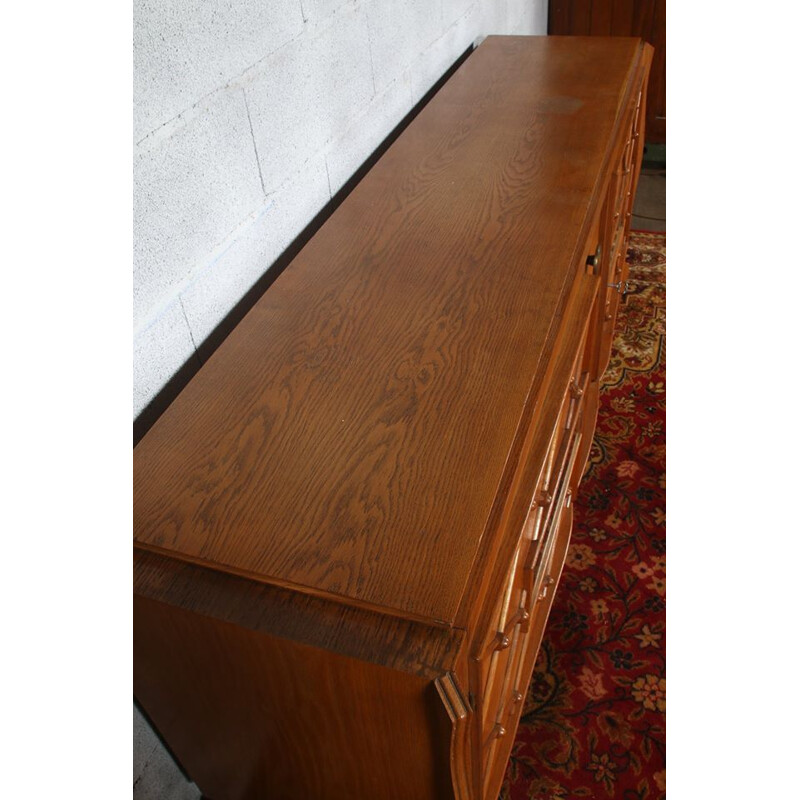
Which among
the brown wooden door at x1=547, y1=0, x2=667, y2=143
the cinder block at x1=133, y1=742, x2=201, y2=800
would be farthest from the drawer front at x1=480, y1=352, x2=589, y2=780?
the brown wooden door at x1=547, y1=0, x2=667, y2=143

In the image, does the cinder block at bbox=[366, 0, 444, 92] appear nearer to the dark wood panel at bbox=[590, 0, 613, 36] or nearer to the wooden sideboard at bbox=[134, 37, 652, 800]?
the wooden sideboard at bbox=[134, 37, 652, 800]

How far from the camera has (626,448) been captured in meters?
2.01

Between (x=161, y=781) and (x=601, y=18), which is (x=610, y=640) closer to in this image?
(x=161, y=781)

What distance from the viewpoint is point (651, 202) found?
10.5 ft

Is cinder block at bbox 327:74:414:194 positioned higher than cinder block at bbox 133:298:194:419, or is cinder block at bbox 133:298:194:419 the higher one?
cinder block at bbox 327:74:414:194

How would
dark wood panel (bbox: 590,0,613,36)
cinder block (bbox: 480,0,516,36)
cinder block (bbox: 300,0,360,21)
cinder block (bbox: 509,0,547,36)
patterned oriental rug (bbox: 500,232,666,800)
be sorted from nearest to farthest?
cinder block (bbox: 300,0,360,21) → patterned oriental rug (bbox: 500,232,666,800) → cinder block (bbox: 480,0,516,36) → cinder block (bbox: 509,0,547,36) → dark wood panel (bbox: 590,0,613,36)

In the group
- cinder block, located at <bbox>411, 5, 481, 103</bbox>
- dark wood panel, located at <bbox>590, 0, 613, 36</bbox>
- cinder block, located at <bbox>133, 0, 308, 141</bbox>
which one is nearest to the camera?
cinder block, located at <bbox>133, 0, 308, 141</bbox>

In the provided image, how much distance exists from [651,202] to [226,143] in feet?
8.51

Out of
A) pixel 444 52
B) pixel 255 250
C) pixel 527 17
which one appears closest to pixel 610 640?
pixel 255 250

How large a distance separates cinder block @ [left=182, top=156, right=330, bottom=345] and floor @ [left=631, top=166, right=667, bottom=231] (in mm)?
2051

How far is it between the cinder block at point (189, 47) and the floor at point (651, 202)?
2.26m

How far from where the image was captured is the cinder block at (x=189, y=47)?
0.87 metres

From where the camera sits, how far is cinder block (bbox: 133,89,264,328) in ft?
2.99

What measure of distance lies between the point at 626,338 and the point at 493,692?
1.74m
